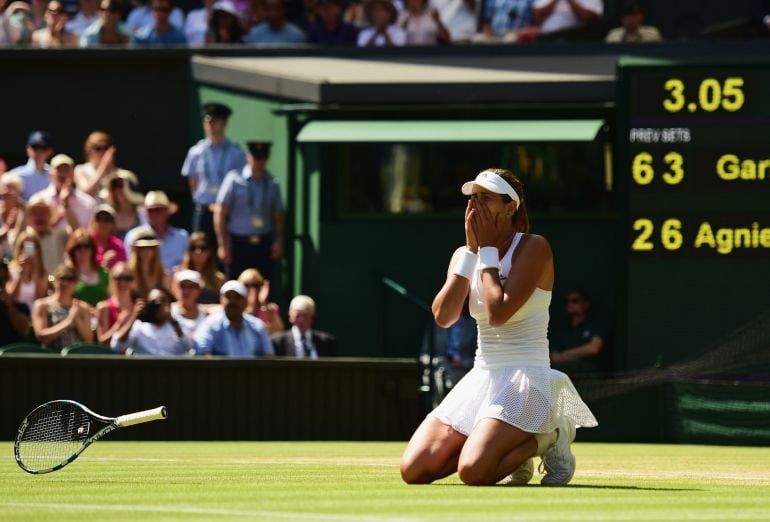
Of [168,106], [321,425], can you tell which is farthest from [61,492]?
[168,106]

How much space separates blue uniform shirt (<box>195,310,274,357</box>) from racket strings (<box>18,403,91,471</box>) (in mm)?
6088

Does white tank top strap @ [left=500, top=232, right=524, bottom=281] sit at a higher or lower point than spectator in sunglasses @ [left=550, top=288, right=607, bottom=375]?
higher

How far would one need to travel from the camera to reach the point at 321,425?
14.8m

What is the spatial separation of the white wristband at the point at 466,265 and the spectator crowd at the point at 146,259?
264 inches

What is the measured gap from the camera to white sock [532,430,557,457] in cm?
812

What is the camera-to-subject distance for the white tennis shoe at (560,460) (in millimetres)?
8242

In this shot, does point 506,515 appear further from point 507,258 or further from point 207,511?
point 507,258

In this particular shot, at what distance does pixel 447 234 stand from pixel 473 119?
3.99ft

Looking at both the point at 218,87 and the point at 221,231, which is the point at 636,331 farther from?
the point at 218,87

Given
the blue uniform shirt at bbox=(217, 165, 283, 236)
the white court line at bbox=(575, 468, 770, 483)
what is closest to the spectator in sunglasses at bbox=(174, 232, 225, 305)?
the blue uniform shirt at bbox=(217, 165, 283, 236)

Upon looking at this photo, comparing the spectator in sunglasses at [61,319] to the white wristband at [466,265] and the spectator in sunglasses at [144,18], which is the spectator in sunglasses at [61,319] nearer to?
the spectator in sunglasses at [144,18]

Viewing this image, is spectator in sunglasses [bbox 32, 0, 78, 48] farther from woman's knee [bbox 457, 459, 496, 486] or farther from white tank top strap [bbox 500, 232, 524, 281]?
woman's knee [bbox 457, 459, 496, 486]

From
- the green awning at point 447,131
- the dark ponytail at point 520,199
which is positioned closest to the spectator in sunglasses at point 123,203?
the green awning at point 447,131

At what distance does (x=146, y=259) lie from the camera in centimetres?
1547
